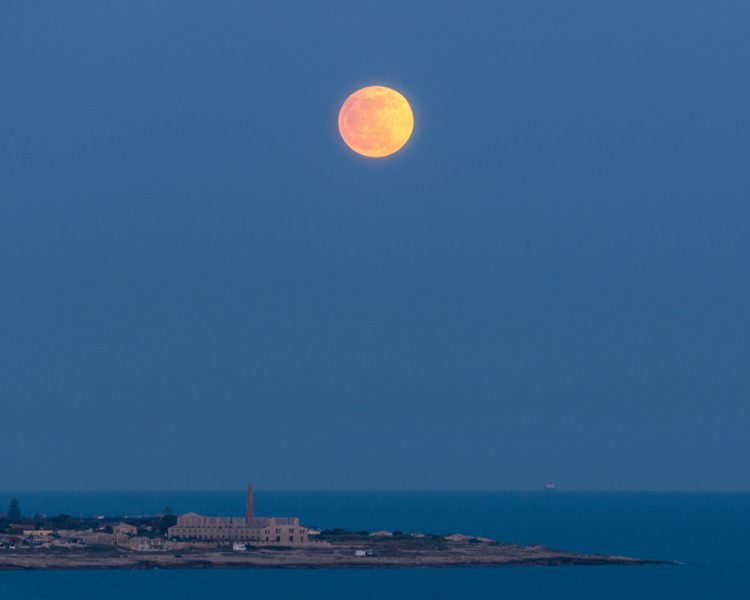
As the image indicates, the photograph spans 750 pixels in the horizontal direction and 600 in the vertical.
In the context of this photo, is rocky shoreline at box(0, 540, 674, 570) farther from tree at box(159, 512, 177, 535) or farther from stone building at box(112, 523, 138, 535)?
tree at box(159, 512, 177, 535)

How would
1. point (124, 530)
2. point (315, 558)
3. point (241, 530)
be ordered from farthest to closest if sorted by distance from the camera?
point (124, 530) → point (241, 530) → point (315, 558)

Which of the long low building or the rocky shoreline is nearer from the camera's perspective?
the rocky shoreline

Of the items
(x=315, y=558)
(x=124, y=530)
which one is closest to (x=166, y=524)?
(x=124, y=530)

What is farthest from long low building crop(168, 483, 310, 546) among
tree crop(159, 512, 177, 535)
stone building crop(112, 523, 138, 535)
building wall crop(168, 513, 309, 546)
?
tree crop(159, 512, 177, 535)

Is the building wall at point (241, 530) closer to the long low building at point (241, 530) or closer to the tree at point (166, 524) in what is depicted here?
the long low building at point (241, 530)

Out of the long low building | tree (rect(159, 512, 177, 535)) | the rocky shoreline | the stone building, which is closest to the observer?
the rocky shoreline

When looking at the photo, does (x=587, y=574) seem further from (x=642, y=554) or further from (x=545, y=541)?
(x=545, y=541)

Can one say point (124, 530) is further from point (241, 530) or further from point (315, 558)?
point (315, 558)

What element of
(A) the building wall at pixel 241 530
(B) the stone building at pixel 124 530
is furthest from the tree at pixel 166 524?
(A) the building wall at pixel 241 530

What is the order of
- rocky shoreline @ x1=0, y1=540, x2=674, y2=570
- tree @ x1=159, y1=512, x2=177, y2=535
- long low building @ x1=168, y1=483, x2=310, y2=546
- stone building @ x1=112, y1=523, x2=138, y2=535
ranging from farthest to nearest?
tree @ x1=159, y1=512, x2=177, y2=535
stone building @ x1=112, y1=523, x2=138, y2=535
long low building @ x1=168, y1=483, x2=310, y2=546
rocky shoreline @ x1=0, y1=540, x2=674, y2=570
